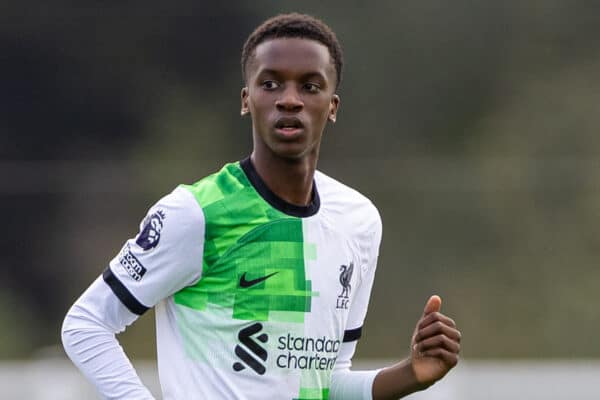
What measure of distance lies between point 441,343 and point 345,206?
54cm

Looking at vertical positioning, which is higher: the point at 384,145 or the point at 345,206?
the point at 384,145

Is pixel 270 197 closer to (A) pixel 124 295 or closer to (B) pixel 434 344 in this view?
(A) pixel 124 295

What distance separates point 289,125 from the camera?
439 centimetres

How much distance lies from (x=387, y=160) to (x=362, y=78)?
1.26 meters

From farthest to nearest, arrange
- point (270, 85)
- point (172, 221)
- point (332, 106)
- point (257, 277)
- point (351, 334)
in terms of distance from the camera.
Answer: point (351, 334) < point (332, 106) < point (270, 85) < point (257, 277) < point (172, 221)

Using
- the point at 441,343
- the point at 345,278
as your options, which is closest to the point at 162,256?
the point at 345,278

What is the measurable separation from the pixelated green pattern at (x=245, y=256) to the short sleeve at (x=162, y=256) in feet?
0.12

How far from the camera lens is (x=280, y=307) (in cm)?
432

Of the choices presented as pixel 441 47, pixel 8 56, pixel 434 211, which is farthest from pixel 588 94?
pixel 8 56

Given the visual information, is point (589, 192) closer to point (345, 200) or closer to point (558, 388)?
point (558, 388)

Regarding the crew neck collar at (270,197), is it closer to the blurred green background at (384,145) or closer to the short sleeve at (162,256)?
the short sleeve at (162,256)

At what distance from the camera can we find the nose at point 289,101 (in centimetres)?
436

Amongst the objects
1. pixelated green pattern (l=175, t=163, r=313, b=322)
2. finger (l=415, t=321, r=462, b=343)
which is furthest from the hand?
pixelated green pattern (l=175, t=163, r=313, b=322)

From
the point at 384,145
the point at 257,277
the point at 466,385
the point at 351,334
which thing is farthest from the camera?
the point at 384,145
